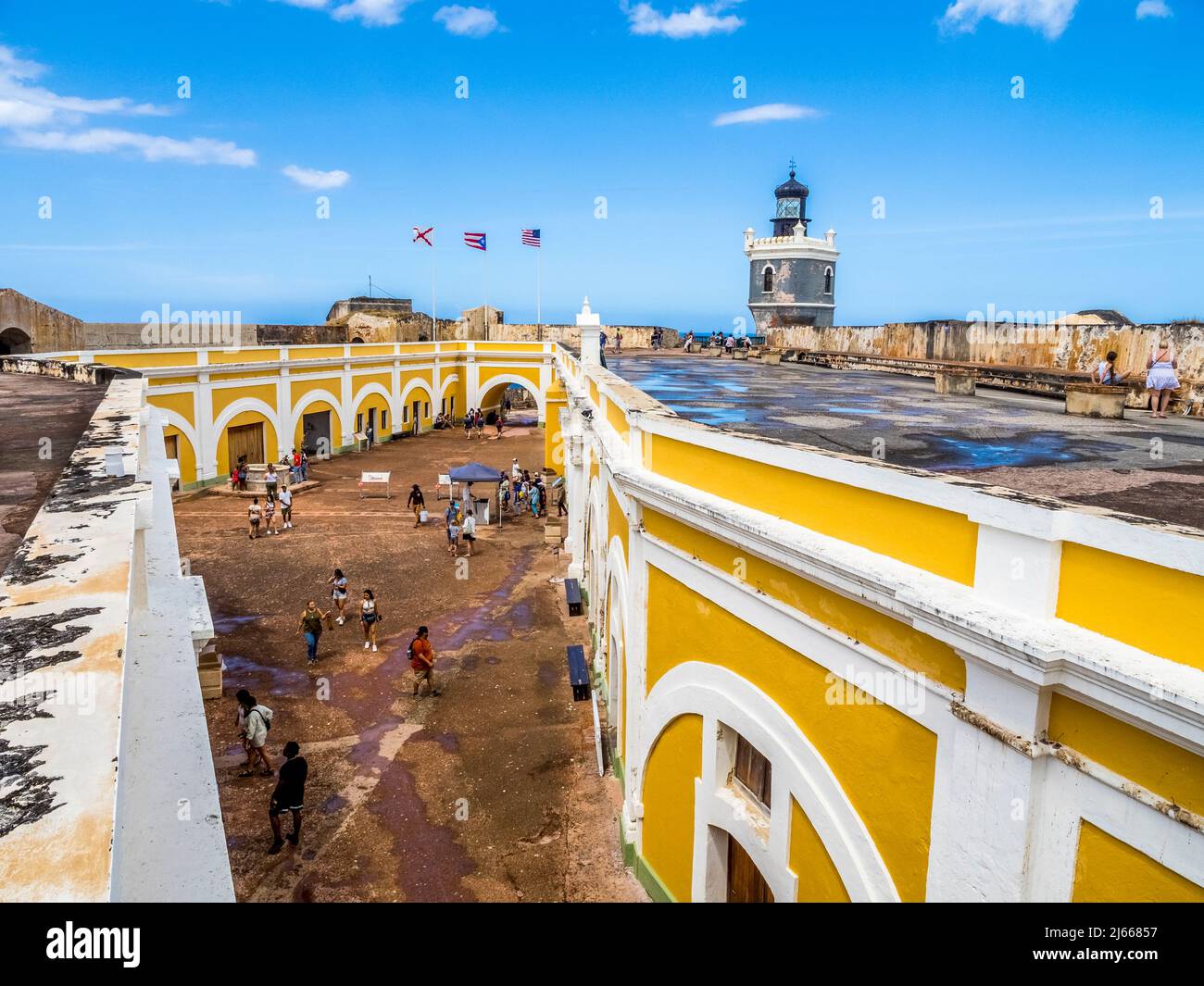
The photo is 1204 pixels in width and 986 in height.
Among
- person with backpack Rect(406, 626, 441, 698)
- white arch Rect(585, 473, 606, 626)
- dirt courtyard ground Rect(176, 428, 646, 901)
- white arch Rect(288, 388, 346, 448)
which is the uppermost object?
white arch Rect(288, 388, 346, 448)

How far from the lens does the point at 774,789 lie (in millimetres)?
5176

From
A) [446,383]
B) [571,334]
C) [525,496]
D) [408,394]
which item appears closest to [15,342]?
[525,496]

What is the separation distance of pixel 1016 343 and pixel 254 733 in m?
13.3

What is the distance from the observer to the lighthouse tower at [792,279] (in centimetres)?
4997

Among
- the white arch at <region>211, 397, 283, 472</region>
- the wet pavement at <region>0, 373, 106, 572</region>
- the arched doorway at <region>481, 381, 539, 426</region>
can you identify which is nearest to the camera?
the wet pavement at <region>0, 373, 106, 572</region>

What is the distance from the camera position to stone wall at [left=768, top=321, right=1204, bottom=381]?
10500mm

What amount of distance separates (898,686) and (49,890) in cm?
349

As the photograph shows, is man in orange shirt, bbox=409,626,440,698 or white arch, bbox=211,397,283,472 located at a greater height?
white arch, bbox=211,397,283,472

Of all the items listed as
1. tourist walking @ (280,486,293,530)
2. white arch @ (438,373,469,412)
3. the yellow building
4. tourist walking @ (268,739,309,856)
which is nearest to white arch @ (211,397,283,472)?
tourist walking @ (280,486,293,530)

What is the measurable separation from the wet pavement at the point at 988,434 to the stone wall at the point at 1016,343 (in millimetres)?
1253

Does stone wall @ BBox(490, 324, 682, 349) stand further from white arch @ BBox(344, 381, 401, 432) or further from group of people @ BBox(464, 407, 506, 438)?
white arch @ BBox(344, 381, 401, 432)

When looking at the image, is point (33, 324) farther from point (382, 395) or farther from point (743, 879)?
point (743, 879)

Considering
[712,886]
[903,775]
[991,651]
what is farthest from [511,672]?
[991,651]

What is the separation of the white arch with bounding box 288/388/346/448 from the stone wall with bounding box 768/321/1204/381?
53.3ft
